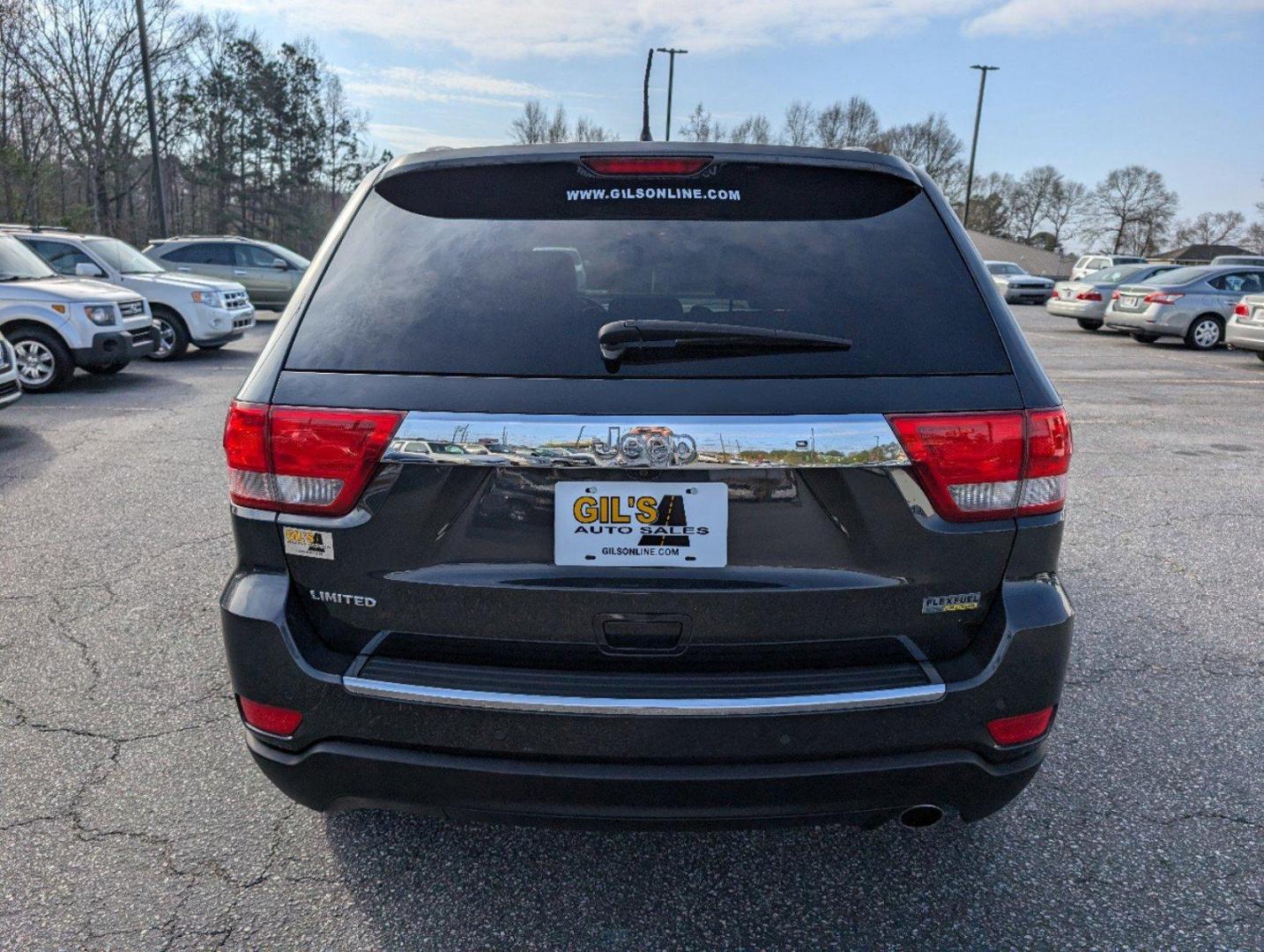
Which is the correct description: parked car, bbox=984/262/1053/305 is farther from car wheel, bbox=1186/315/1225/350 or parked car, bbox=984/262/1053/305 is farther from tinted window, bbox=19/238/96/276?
tinted window, bbox=19/238/96/276

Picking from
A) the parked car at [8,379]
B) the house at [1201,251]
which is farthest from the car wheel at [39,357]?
the house at [1201,251]

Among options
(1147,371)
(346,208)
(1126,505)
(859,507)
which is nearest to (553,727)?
(859,507)

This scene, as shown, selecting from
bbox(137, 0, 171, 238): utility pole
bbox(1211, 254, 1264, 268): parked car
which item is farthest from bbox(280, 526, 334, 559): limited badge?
bbox(1211, 254, 1264, 268): parked car

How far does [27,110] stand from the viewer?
115 feet

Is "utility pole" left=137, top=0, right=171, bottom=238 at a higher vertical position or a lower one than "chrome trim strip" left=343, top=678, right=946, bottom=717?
higher

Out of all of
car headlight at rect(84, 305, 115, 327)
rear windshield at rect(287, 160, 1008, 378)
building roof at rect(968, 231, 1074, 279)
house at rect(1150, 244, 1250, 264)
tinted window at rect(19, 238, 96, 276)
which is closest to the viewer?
rear windshield at rect(287, 160, 1008, 378)

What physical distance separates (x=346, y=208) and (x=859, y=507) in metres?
1.50

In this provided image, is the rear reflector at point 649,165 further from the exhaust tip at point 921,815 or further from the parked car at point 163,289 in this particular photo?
the parked car at point 163,289

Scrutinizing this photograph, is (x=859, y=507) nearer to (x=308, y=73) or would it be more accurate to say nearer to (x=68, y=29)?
(x=68, y=29)

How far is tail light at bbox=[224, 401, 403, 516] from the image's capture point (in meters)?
1.88

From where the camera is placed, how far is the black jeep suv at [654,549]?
1841mm

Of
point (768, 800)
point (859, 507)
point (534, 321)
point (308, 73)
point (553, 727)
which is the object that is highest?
point (308, 73)

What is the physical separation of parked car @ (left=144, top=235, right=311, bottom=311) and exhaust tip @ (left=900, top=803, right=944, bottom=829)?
58.2 feet

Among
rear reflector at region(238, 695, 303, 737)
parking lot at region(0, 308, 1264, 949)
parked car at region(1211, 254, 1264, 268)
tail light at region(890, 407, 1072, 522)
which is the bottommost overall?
parking lot at region(0, 308, 1264, 949)
